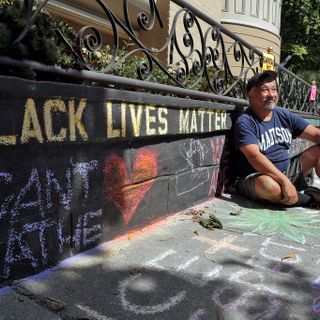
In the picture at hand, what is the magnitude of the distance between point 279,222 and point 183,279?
61.9 inches

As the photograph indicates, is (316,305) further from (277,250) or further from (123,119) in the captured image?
(123,119)

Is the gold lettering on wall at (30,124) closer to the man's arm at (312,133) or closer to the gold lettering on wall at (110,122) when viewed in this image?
the gold lettering on wall at (110,122)

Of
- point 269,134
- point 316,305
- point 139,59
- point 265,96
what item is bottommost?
point 316,305

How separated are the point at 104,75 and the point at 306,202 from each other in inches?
104

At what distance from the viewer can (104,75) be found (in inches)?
107

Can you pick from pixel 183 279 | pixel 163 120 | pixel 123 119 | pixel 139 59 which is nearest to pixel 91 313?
pixel 183 279

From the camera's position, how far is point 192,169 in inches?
153

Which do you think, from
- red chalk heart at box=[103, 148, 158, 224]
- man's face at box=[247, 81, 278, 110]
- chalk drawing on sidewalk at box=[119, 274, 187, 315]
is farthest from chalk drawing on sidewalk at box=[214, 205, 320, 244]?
chalk drawing on sidewalk at box=[119, 274, 187, 315]

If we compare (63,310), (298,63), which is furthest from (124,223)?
(298,63)

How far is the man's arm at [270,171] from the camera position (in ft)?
12.8

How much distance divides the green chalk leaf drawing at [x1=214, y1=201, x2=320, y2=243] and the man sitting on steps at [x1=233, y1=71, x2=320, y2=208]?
174 mm

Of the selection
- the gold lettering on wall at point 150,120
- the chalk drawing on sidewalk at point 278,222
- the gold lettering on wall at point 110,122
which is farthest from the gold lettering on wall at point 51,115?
the chalk drawing on sidewalk at point 278,222

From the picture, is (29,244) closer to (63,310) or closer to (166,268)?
(63,310)

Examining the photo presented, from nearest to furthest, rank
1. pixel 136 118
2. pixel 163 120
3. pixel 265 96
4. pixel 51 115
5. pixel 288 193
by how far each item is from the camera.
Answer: pixel 51 115 < pixel 136 118 < pixel 163 120 < pixel 288 193 < pixel 265 96
